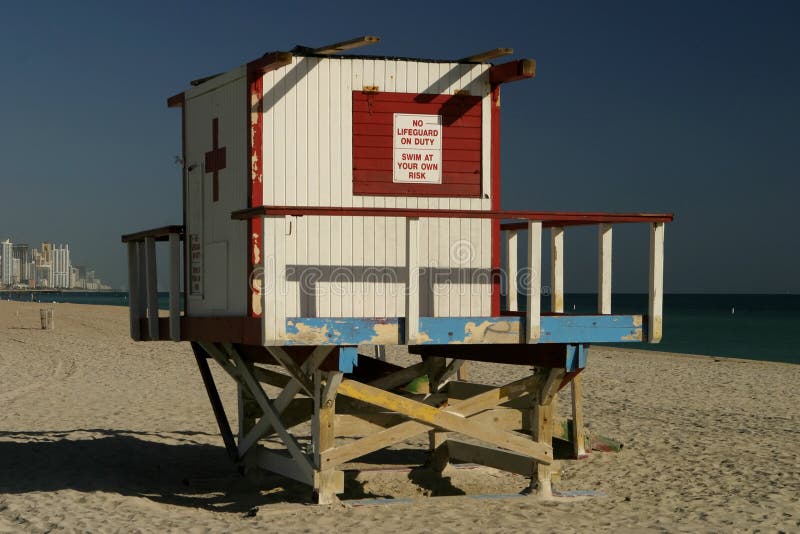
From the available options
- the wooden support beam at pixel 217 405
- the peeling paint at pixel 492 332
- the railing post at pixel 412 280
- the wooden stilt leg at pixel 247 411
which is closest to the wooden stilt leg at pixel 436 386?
the wooden stilt leg at pixel 247 411

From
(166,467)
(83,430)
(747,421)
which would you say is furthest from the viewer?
(747,421)

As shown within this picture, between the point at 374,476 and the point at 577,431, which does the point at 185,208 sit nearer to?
the point at 374,476

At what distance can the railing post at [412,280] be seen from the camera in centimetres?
793

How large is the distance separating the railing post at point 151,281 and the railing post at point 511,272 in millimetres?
3386

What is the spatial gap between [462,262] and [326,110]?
1738mm

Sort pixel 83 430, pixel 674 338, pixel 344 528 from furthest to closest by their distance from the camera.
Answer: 1. pixel 674 338
2. pixel 83 430
3. pixel 344 528

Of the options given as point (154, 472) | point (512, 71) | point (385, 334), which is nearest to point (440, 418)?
point (385, 334)

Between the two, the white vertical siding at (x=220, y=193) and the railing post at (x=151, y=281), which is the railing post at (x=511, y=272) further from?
the railing post at (x=151, y=281)

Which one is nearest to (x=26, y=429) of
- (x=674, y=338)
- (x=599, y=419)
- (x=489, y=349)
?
(x=489, y=349)

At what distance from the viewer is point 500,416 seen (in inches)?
374

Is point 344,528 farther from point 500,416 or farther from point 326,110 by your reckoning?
point 326,110

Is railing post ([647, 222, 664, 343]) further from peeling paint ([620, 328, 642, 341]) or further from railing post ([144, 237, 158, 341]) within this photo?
railing post ([144, 237, 158, 341])

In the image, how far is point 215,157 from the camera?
→ 9258 mm

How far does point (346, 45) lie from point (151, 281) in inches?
130
